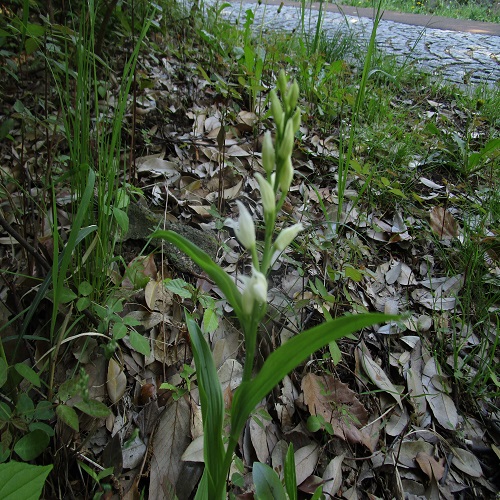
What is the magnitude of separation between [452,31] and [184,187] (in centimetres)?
638

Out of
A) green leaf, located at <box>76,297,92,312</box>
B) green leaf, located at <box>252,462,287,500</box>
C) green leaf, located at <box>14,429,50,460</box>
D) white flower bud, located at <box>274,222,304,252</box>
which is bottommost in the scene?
green leaf, located at <box>252,462,287,500</box>

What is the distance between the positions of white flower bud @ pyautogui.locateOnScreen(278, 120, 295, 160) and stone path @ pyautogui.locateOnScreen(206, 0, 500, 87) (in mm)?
3110

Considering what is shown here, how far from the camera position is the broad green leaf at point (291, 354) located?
0.68m

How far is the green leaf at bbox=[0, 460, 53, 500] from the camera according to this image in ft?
2.81

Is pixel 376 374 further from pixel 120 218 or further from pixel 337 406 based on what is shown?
pixel 120 218

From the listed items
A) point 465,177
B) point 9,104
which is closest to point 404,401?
point 465,177

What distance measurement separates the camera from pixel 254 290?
766 mm

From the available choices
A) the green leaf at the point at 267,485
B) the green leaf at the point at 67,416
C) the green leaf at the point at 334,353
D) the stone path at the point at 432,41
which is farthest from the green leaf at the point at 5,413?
the stone path at the point at 432,41

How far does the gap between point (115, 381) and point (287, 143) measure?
3.21 ft

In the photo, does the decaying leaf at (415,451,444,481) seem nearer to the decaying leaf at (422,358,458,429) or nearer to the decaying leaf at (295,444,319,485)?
the decaying leaf at (422,358,458,429)

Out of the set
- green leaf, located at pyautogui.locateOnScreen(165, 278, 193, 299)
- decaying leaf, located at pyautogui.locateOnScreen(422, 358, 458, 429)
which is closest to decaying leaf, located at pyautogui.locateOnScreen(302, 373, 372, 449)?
decaying leaf, located at pyautogui.locateOnScreen(422, 358, 458, 429)

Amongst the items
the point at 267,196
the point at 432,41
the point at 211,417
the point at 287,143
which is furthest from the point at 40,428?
the point at 432,41

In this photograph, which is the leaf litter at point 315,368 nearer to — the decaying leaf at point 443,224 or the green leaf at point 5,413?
the decaying leaf at point 443,224

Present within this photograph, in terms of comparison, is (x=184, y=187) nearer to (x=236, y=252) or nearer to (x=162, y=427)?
(x=236, y=252)
